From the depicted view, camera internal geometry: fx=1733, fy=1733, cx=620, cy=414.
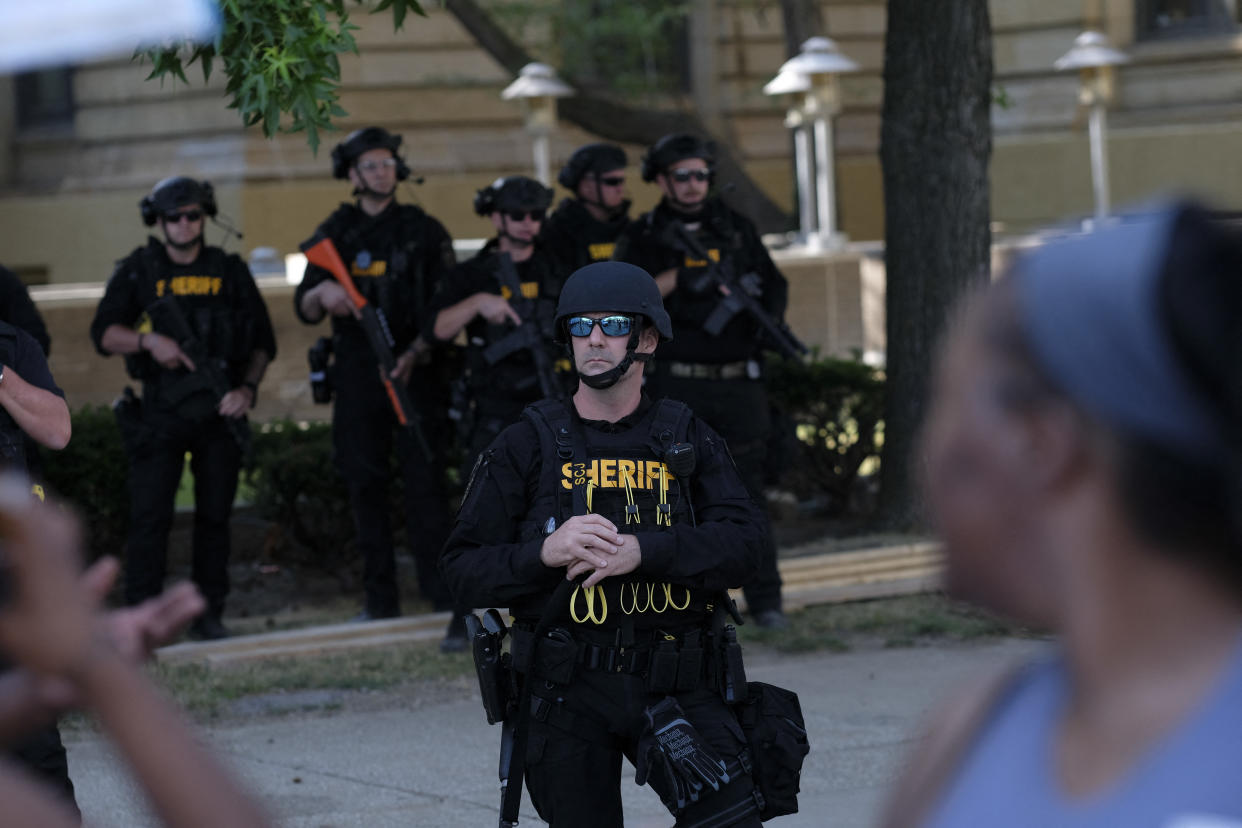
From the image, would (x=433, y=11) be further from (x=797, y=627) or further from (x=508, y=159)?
(x=797, y=627)

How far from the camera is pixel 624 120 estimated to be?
1775cm

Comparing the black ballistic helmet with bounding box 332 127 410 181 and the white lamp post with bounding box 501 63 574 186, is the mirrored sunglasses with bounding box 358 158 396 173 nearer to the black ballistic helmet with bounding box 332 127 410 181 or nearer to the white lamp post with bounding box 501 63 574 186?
the black ballistic helmet with bounding box 332 127 410 181

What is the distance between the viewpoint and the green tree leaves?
6.56 m

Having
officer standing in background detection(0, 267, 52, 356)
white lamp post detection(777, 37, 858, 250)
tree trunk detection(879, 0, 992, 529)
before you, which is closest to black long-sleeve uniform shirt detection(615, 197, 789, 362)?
tree trunk detection(879, 0, 992, 529)

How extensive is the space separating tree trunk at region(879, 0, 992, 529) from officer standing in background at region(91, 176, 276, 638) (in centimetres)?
350

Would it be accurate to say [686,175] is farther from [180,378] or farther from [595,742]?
[595,742]

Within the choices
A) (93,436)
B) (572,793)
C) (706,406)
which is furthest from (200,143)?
(572,793)

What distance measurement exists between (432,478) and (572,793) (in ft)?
14.8

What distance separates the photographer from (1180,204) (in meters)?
1.21

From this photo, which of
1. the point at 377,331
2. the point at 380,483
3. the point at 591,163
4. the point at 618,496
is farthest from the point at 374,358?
the point at 618,496

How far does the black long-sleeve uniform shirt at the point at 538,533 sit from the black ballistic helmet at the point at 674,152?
3845 millimetres

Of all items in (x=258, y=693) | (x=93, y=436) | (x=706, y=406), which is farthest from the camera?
(x=93, y=436)

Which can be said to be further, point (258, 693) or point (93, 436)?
point (93, 436)

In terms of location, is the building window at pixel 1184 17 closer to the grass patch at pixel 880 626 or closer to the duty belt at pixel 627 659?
the grass patch at pixel 880 626
